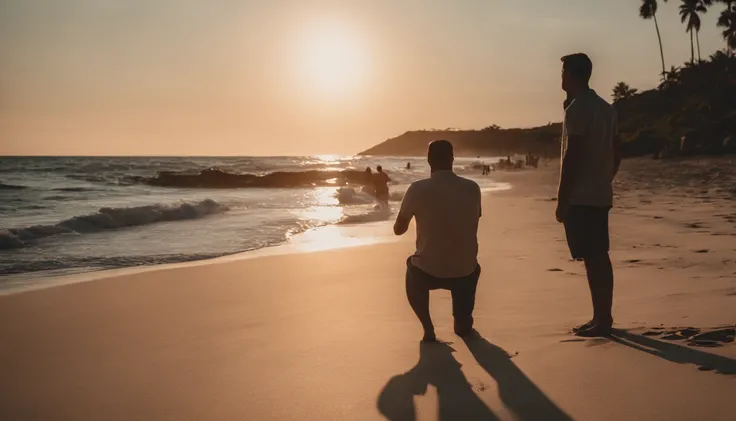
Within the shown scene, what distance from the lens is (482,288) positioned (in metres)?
6.24

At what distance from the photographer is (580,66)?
4.27 meters

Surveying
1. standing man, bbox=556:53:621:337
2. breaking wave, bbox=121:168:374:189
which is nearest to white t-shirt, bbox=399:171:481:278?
standing man, bbox=556:53:621:337

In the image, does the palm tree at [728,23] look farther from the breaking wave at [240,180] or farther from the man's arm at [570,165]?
the man's arm at [570,165]

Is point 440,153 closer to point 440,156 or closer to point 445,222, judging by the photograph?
point 440,156

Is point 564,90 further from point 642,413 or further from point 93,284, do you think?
point 93,284

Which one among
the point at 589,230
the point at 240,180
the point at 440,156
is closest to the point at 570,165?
the point at 589,230

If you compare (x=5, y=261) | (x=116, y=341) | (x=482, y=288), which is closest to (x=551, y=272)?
(x=482, y=288)

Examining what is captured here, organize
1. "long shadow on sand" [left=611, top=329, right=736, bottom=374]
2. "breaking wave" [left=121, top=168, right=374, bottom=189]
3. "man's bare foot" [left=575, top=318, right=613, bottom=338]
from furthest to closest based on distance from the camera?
1. "breaking wave" [left=121, top=168, right=374, bottom=189]
2. "man's bare foot" [left=575, top=318, right=613, bottom=338]
3. "long shadow on sand" [left=611, top=329, right=736, bottom=374]

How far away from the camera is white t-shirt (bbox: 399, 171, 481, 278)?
14.2 ft

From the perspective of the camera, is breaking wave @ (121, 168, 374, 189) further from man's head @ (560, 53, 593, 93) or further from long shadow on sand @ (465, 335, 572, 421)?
long shadow on sand @ (465, 335, 572, 421)

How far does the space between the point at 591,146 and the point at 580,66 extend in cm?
57

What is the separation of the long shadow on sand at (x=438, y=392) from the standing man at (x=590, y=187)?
110 centimetres

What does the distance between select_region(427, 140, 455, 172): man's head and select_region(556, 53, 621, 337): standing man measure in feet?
2.62

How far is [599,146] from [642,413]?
1.98 m
